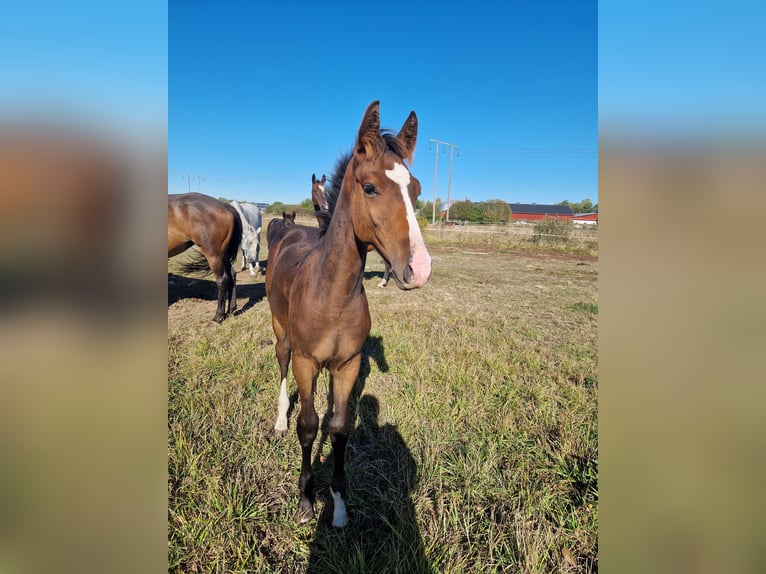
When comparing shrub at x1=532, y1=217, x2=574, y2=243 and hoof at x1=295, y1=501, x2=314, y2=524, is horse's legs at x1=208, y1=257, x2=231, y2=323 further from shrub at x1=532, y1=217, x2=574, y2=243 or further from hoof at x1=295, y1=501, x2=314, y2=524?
shrub at x1=532, y1=217, x2=574, y2=243

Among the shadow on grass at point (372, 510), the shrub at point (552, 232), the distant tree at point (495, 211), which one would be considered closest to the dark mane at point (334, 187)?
the shadow on grass at point (372, 510)

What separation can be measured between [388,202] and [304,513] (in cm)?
201

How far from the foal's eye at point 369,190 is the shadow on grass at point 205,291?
546 centimetres

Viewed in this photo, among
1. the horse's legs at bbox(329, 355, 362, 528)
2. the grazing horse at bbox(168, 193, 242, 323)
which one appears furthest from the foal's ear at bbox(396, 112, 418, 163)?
the grazing horse at bbox(168, 193, 242, 323)

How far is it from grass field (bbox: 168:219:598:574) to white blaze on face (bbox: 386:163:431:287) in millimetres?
1573

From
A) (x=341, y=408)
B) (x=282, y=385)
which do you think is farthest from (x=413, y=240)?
(x=282, y=385)

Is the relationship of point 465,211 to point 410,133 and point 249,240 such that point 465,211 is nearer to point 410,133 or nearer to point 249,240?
point 249,240

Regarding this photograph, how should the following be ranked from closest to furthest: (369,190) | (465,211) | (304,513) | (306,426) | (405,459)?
(369,190) < (304,513) < (306,426) < (405,459) < (465,211)

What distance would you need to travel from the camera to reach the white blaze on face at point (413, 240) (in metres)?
1.71

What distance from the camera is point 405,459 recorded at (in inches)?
105

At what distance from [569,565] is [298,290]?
7.55 ft
